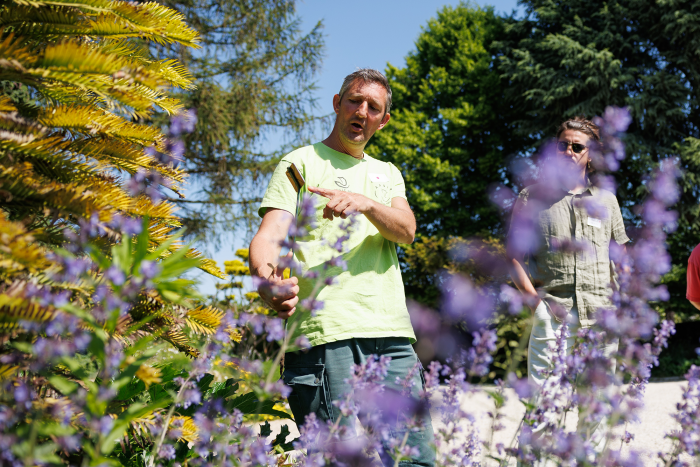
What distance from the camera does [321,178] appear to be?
2.26 meters

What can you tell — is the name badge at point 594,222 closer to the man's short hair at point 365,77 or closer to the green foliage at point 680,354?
the man's short hair at point 365,77

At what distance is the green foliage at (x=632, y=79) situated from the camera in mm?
12789

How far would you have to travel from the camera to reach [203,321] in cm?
193

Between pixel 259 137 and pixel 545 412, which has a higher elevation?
pixel 259 137

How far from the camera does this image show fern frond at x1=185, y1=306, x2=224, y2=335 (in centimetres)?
192

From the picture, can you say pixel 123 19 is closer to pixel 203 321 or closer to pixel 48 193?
pixel 48 193

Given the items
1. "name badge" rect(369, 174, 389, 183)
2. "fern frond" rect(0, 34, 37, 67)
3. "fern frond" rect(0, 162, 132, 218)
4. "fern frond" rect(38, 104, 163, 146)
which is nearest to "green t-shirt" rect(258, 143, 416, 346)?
"name badge" rect(369, 174, 389, 183)

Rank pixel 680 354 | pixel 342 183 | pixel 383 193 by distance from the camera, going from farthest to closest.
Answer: pixel 680 354 → pixel 383 193 → pixel 342 183

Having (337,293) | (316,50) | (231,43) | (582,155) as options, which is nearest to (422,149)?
(316,50)

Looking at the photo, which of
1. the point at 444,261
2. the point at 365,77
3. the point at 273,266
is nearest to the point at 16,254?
the point at 273,266

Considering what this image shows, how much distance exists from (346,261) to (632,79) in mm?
14030

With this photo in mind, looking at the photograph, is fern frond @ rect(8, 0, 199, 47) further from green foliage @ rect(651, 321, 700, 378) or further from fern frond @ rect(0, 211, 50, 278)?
green foliage @ rect(651, 321, 700, 378)

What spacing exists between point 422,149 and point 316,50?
5752 mm

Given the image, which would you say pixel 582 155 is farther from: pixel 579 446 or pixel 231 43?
pixel 231 43
